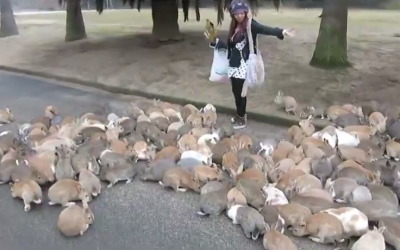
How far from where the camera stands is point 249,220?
12.3ft

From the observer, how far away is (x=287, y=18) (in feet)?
55.7

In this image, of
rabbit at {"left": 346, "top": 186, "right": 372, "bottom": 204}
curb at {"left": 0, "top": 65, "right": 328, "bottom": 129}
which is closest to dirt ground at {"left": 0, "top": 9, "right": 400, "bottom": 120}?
curb at {"left": 0, "top": 65, "right": 328, "bottom": 129}

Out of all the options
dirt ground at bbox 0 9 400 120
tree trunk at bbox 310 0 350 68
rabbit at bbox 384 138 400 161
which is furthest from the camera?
tree trunk at bbox 310 0 350 68

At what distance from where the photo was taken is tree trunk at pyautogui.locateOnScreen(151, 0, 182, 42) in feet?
38.2

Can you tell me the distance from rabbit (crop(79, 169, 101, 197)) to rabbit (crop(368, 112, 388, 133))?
3258 millimetres

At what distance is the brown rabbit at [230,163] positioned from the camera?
15.3 ft

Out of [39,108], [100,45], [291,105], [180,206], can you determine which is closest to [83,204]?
[180,206]

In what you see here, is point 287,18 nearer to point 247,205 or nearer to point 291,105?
point 291,105

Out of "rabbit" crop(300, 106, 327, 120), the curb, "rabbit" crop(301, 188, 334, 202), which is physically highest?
"rabbit" crop(301, 188, 334, 202)

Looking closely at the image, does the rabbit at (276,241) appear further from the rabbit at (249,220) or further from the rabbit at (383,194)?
the rabbit at (383,194)

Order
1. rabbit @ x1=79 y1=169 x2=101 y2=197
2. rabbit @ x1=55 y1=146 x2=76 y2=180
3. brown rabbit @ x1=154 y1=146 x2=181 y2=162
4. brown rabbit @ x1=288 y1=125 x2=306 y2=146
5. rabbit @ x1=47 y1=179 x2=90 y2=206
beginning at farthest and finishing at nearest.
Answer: brown rabbit @ x1=288 y1=125 x2=306 y2=146, brown rabbit @ x1=154 y1=146 x2=181 y2=162, rabbit @ x1=55 y1=146 x2=76 y2=180, rabbit @ x1=79 y1=169 x2=101 y2=197, rabbit @ x1=47 y1=179 x2=90 y2=206

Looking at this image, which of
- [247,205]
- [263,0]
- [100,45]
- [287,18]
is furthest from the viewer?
[287,18]

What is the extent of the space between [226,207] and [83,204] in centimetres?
118

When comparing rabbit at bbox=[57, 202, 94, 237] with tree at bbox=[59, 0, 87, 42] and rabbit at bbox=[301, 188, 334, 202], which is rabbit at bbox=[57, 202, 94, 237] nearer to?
rabbit at bbox=[301, 188, 334, 202]
